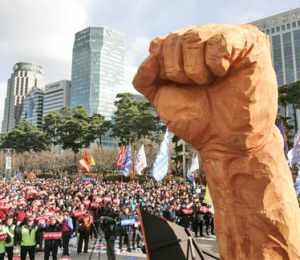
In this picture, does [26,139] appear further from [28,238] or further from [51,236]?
[28,238]

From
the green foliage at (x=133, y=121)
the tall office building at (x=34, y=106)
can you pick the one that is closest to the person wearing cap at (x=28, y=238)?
the green foliage at (x=133, y=121)

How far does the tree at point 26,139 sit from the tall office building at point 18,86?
345ft

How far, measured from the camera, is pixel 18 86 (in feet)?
525

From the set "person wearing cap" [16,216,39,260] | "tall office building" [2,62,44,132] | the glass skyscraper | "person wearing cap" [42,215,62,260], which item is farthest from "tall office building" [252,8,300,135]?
"tall office building" [2,62,44,132]

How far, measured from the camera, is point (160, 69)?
10.4 feet

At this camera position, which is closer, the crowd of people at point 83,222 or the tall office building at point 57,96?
the crowd of people at point 83,222

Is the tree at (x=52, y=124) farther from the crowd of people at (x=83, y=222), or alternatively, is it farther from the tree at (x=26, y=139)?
the crowd of people at (x=83, y=222)

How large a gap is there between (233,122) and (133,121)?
36.8 metres

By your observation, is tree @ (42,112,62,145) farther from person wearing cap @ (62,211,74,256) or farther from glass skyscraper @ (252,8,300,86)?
glass skyscraper @ (252,8,300,86)

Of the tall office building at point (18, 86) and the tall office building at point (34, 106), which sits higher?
the tall office building at point (18, 86)

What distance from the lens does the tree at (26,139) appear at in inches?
2160

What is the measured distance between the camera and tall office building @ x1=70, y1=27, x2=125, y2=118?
359 feet

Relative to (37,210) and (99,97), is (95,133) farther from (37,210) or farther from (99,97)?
(99,97)

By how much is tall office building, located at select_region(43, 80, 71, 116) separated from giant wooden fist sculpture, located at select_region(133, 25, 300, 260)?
125 m
